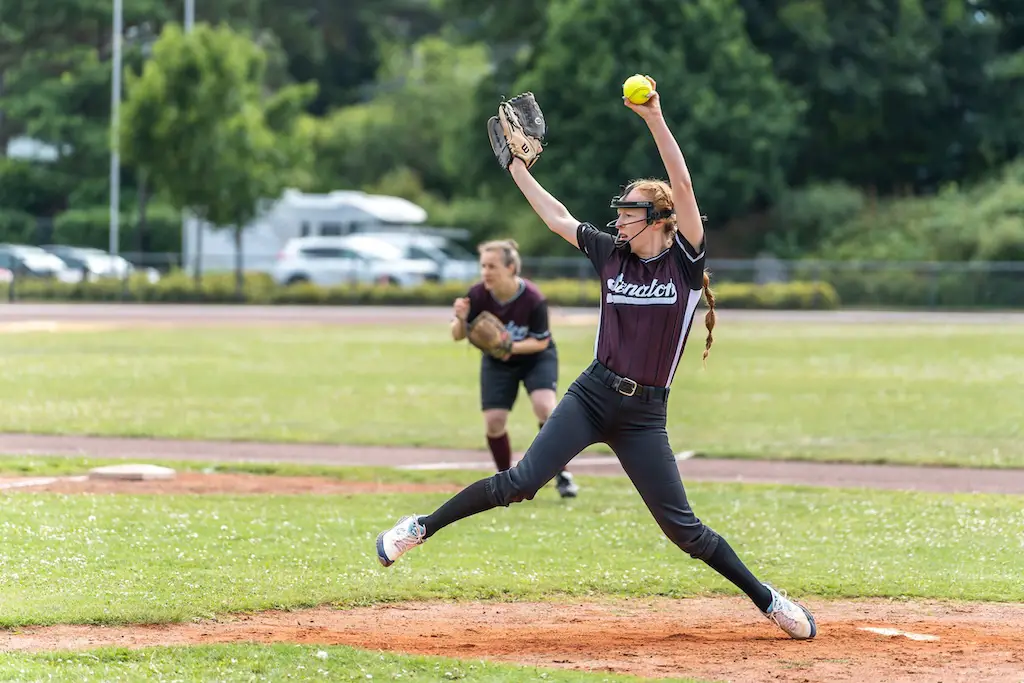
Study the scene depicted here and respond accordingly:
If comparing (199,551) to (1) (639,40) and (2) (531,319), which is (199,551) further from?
(1) (639,40)

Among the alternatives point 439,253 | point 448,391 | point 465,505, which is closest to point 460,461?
point 448,391

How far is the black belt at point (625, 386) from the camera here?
6.83 metres

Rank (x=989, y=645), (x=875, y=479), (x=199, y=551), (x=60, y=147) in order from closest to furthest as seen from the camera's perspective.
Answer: (x=989, y=645), (x=199, y=551), (x=875, y=479), (x=60, y=147)

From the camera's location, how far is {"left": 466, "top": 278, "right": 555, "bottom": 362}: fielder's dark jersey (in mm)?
11258

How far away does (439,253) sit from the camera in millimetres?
51000

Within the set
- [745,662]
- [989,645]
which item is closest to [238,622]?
[745,662]

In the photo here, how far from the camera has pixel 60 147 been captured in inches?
2606

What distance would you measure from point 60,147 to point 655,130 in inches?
2500

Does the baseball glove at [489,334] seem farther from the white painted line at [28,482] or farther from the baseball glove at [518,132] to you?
the baseball glove at [518,132]

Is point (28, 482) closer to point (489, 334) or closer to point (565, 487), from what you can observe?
point (489, 334)

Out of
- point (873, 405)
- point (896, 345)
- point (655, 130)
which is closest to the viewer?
point (655, 130)

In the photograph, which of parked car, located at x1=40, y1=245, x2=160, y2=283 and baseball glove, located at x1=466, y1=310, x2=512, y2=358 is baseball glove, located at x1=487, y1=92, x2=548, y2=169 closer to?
baseball glove, located at x1=466, y1=310, x2=512, y2=358

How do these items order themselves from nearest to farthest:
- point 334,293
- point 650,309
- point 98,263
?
point 650,309
point 334,293
point 98,263

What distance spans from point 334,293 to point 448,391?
2408 centimetres
